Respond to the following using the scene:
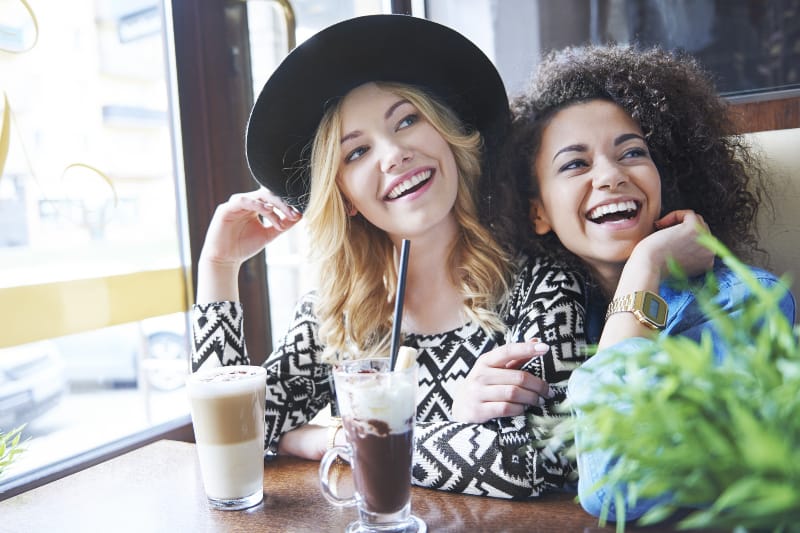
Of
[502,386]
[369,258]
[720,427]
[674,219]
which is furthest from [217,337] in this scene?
[720,427]

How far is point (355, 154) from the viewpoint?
136cm

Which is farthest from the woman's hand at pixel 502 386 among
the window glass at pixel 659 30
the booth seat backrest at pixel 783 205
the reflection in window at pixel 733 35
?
the reflection in window at pixel 733 35

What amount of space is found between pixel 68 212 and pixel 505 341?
102 cm

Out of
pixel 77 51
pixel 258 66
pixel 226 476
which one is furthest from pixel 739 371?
pixel 258 66

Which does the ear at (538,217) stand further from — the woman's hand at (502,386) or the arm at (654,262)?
the woman's hand at (502,386)

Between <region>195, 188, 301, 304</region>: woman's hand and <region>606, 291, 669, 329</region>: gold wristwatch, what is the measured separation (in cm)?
77

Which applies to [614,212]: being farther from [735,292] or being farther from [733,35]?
[733,35]

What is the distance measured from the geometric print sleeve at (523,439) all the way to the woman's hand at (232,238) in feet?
1.87

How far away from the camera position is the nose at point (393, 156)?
4.22 ft

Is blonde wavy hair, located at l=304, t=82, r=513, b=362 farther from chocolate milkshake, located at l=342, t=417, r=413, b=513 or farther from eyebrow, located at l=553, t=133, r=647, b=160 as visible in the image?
chocolate milkshake, located at l=342, t=417, r=413, b=513

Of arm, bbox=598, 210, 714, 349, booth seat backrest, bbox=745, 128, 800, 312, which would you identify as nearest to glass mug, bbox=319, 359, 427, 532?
arm, bbox=598, 210, 714, 349

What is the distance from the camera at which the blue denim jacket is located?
797mm

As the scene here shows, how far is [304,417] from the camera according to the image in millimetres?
1402

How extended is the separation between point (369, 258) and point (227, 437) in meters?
0.65
